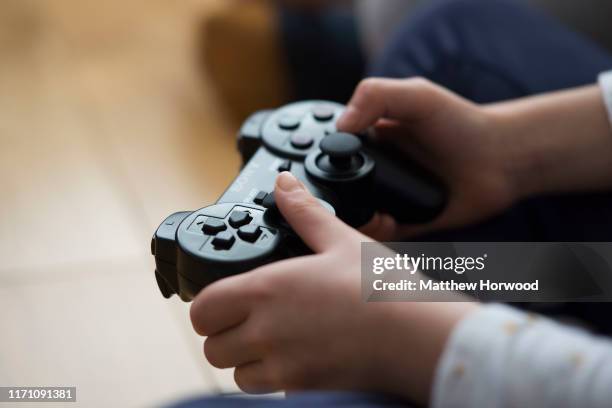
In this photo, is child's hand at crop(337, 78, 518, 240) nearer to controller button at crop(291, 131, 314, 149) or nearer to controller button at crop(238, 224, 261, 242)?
controller button at crop(291, 131, 314, 149)

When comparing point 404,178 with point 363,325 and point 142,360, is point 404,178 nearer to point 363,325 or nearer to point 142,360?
point 363,325

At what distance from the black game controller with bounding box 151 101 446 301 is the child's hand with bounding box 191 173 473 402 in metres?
0.01

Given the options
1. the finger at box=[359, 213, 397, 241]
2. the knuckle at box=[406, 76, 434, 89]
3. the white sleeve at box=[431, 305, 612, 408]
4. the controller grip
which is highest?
the knuckle at box=[406, 76, 434, 89]

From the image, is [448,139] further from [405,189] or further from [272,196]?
[272,196]

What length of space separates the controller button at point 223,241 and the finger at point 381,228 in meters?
0.16

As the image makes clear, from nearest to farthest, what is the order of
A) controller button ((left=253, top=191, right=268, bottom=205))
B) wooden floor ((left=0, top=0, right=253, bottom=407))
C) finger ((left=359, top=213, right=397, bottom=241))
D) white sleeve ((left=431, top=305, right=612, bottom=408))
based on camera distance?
1. white sleeve ((left=431, top=305, right=612, bottom=408))
2. controller button ((left=253, top=191, right=268, bottom=205))
3. finger ((left=359, top=213, right=397, bottom=241))
4. wooden floor ((left=0, top=0, right=253, bottom=407))

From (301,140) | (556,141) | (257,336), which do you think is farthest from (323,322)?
(556,141)

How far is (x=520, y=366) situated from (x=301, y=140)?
0.74 ft

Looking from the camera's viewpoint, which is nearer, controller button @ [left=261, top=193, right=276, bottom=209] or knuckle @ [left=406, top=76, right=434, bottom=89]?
controller button @ [left=261, top=193, right=276, bottom=209]

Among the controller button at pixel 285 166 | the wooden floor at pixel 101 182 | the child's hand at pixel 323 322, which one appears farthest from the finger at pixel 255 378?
the wooden floor at pixel 101 182

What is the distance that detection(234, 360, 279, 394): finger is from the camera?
41cm

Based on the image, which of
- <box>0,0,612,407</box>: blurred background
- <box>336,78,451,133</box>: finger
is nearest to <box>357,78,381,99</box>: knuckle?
<box>336,78,451,133</box>: finger

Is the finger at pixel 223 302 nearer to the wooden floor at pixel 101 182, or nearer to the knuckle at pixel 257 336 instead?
the knuckle at pixel 257 336

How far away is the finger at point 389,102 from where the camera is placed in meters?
0.51
